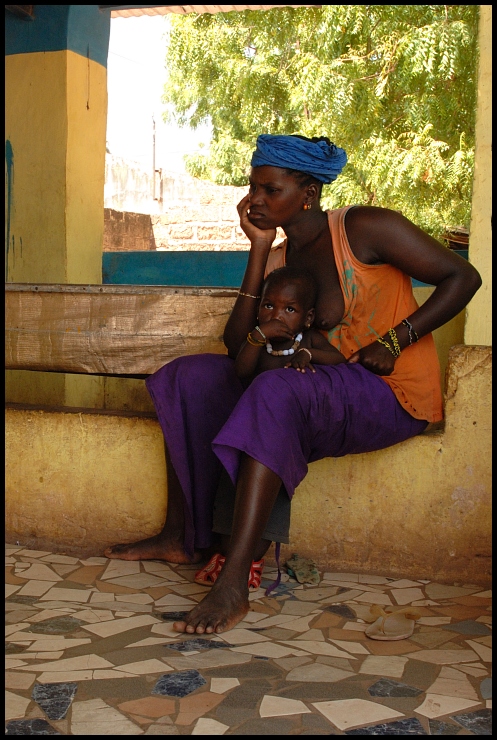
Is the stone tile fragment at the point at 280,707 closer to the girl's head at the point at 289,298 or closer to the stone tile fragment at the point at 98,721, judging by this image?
the stone tile fragment at the point at 98,721

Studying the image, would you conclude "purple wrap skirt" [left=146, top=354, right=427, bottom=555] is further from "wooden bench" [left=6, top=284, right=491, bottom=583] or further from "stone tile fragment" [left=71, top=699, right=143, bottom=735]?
"stone tile fragment" [left=71, top=699, right=143, bottom=735]

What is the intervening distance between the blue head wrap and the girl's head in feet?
1.21

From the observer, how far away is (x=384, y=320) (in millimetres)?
2787

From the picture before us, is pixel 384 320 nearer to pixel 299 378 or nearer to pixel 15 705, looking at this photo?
pixel 299 378

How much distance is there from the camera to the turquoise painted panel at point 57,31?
4617 millimetres

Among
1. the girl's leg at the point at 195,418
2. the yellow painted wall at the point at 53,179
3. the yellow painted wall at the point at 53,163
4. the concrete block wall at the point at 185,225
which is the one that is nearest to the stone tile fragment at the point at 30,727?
the girl's leg at the point at 195,418

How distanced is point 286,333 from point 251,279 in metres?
0.32

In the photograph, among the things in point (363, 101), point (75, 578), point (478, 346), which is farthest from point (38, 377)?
point (363, 101)

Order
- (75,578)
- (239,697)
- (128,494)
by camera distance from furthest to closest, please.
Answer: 1. (128,494)
2. (75,578)
3. (239,697)

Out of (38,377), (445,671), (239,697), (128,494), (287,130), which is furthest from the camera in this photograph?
(287,130)

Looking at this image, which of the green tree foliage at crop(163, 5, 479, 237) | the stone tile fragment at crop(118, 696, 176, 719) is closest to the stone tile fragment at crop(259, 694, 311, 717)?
the stone tile fragment at crop(118, 696, 176, 719)

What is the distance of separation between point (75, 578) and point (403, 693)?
137 cm

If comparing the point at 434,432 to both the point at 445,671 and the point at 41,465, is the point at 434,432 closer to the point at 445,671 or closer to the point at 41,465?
the point at 445,671

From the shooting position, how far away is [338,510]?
2.96m
